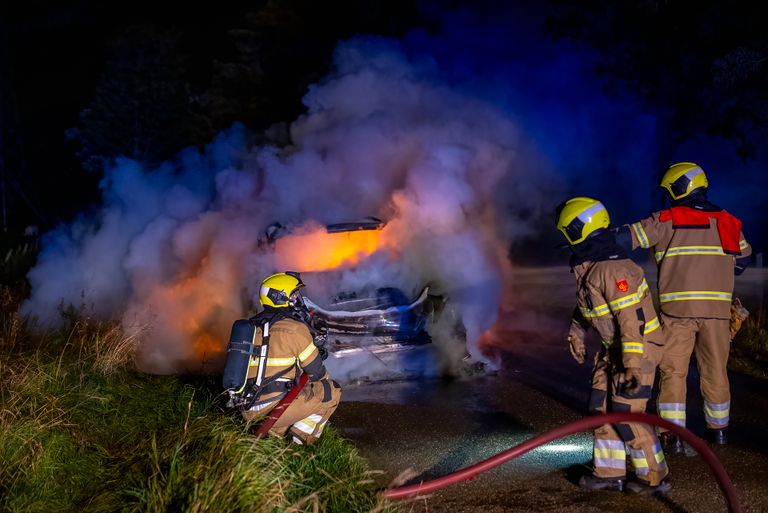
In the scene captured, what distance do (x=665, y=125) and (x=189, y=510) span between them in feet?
41.6

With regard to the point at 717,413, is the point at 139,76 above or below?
above

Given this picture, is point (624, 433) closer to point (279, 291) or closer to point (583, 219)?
point (583, 219)

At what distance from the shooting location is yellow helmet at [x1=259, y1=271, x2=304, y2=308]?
5125mm

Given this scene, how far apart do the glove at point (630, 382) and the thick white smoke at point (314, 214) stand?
3848mm

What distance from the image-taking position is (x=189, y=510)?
12.2ft

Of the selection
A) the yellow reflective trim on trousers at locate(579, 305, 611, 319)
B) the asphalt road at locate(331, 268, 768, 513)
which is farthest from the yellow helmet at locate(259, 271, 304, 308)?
the yellow reflective trim on trousers at locate(579, 305, 611, 319)

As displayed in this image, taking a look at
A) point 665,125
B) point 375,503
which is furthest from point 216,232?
point 665,125

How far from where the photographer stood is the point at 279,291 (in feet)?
16.8

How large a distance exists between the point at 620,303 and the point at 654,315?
13.1 inches

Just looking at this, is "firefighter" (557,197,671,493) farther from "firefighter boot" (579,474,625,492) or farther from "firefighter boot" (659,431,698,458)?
"firefighter boot" (659,431,698,458)

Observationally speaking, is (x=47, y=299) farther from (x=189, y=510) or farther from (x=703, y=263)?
(x=703, y=263)

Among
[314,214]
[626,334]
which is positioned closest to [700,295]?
[626,334]

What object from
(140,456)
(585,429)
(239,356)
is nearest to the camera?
(585,429)

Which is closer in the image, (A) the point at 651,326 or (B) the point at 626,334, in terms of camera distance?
(B) the point at 626,334
